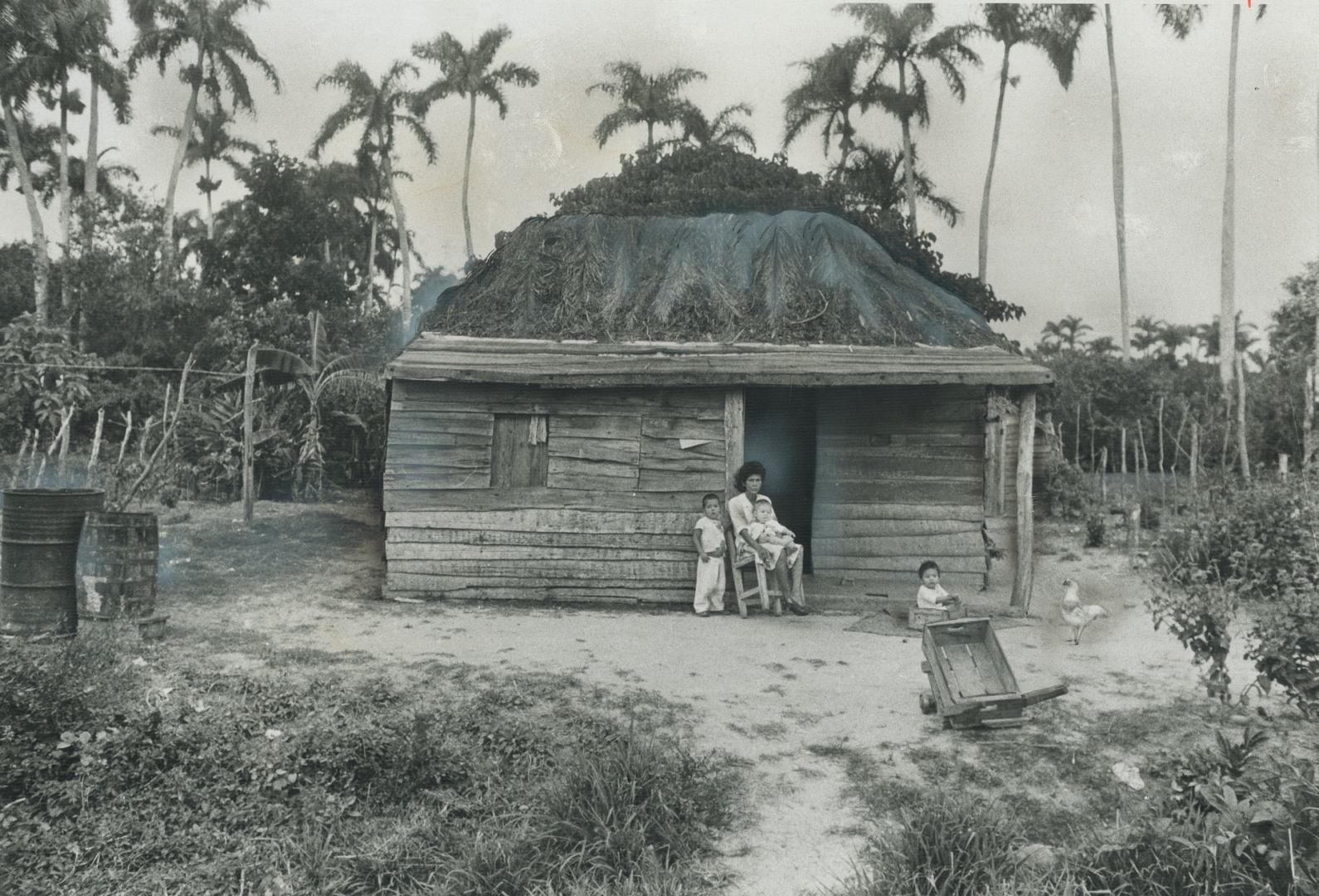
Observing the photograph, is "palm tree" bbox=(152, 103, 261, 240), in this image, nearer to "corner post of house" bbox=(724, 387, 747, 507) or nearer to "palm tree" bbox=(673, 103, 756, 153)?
"palm tree" bbox=(673, 103, 756, 153)

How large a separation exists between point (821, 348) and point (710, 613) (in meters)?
3.45

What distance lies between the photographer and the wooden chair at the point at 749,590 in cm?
889

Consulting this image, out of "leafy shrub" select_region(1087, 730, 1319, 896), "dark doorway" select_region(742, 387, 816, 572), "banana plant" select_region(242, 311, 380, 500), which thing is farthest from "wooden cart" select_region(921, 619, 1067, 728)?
"banana plant" select_region(242, 311, 380, 500)

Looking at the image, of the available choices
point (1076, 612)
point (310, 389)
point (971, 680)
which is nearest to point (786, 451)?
point (1076, 612)

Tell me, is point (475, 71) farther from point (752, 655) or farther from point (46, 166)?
point (752, 655)

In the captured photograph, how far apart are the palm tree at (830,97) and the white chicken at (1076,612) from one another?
21.6 m

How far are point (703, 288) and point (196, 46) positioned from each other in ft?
77.5

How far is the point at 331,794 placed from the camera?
4.01m

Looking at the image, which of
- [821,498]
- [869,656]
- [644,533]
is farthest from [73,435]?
[869,656]

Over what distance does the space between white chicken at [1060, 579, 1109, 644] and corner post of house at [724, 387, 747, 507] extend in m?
3.30

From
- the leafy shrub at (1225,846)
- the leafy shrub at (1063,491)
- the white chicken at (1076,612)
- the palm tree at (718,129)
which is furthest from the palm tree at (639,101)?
the leafy shrub at (1225,846)

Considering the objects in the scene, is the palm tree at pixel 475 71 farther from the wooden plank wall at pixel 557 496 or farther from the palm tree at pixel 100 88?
the wooden plank wall at pixel 557 496

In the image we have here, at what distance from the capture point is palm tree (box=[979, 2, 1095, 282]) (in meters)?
25.0

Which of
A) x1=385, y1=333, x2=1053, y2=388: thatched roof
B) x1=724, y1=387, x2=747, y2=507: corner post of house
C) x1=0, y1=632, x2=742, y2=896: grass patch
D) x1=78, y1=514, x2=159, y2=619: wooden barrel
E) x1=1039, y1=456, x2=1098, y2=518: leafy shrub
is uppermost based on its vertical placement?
x1=385, y1=333, x2=1053, y2=388: thatched roof
